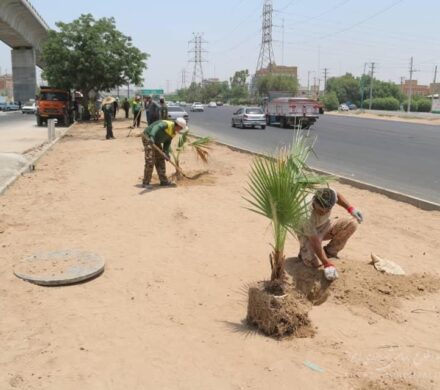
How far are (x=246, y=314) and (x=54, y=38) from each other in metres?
35.0

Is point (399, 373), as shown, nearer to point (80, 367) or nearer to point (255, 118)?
point (80, 367)

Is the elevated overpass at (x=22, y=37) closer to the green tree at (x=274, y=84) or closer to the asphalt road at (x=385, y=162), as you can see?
the asphalt road at (x=385, y=162)

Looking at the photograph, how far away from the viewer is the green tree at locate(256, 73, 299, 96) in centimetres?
10625

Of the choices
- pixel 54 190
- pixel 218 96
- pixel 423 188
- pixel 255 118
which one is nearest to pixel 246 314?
pixel 54 190

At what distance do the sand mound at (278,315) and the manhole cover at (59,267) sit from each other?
1.88m

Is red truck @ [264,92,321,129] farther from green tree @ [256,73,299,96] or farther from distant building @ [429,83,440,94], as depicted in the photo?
distant building @ [429,83,440,94]

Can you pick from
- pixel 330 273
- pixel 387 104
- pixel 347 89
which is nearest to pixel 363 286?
pixel 330 273

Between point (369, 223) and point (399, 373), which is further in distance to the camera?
point (369, 223)

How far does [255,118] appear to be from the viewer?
30.0m

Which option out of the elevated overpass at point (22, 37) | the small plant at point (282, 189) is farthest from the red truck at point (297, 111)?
the small plant at point (282, 189)

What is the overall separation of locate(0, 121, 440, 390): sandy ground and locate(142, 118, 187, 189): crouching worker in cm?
149

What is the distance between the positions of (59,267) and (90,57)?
103 feet

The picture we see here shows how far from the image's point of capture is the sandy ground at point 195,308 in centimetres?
361

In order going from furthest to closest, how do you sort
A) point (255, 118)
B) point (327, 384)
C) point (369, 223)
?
point (255, 118) < point (369, 223) < point (327, 384)
